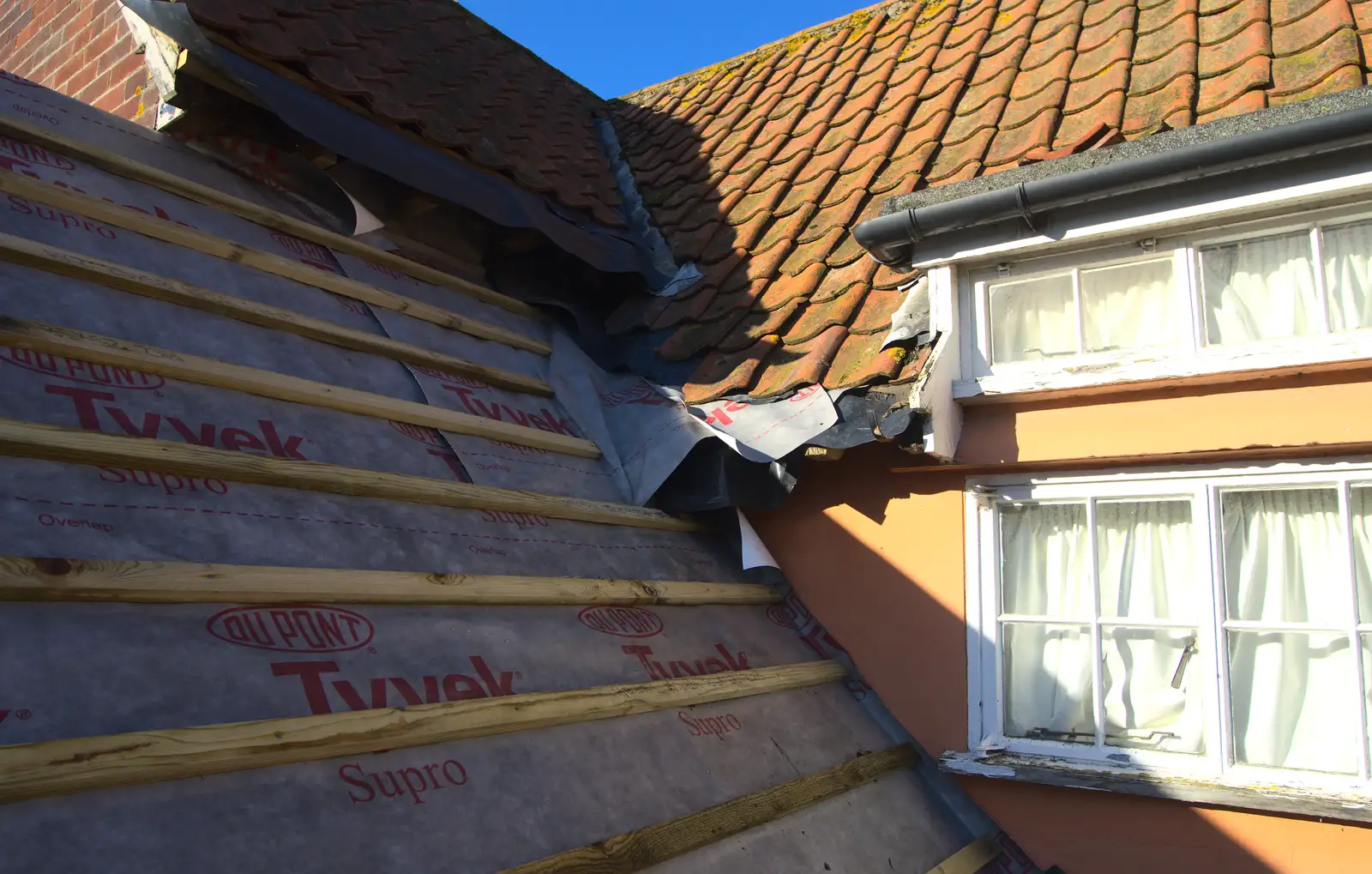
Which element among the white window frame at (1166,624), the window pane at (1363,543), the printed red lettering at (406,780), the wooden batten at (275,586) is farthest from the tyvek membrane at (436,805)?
the window pane at (1363,543)

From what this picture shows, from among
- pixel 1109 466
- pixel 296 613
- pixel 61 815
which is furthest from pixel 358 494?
pixel 1109 466

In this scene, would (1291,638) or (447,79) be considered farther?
(447,79)

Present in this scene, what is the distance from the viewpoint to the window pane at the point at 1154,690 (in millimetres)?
2891

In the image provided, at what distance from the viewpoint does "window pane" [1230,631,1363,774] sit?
106 inches

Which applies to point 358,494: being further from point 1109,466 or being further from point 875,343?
point 1109,466

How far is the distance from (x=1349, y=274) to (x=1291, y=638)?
1152mm

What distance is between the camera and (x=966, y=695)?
3.23m

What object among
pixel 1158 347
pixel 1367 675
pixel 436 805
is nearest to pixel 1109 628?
pixel 1367 675

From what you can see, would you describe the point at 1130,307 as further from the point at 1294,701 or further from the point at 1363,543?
the point at 1294,701

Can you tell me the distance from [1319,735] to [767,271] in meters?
2.71

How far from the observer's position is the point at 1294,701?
109 inches

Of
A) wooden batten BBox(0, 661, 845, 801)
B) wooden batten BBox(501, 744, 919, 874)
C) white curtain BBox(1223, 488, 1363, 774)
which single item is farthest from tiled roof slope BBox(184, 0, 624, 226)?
white curtain BBox(1223, 488, 1363, 774)

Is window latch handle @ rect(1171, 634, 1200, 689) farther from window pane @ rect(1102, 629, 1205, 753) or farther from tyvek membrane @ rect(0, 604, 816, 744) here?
tyvek membrane @ rect(0, 604, 816, 744)

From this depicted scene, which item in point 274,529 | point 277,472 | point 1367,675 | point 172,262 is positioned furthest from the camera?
point 172,262
